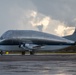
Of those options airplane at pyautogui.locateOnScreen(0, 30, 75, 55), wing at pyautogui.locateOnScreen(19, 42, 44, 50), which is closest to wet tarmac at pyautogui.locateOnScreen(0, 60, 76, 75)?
wing at pyautogui.locateOnScreen(19, 42, 44, 50)

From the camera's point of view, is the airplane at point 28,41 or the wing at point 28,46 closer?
the wing at point 28,46

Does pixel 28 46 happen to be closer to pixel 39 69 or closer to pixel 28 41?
pixel 28 41

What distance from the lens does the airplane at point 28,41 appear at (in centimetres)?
9600

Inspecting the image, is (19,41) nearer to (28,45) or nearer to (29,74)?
(28,45)

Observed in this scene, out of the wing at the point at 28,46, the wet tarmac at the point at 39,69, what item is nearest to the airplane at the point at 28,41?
the wing at the point at 28,46

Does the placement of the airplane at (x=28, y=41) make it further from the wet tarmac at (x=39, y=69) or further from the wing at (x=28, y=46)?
the wet tarmac at (x=39, y=69)

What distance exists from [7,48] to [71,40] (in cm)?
1999

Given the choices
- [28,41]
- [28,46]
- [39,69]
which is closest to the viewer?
[39,69]

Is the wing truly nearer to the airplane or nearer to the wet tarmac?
the airplane

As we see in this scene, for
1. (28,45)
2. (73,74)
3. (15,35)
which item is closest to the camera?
(73,74)

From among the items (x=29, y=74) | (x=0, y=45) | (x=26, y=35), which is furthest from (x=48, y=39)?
(x=29, y=74)

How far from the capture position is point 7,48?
97.8 metres

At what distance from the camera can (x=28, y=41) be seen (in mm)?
97500

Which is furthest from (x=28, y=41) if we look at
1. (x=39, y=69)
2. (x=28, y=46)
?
(x=39, y=69)
